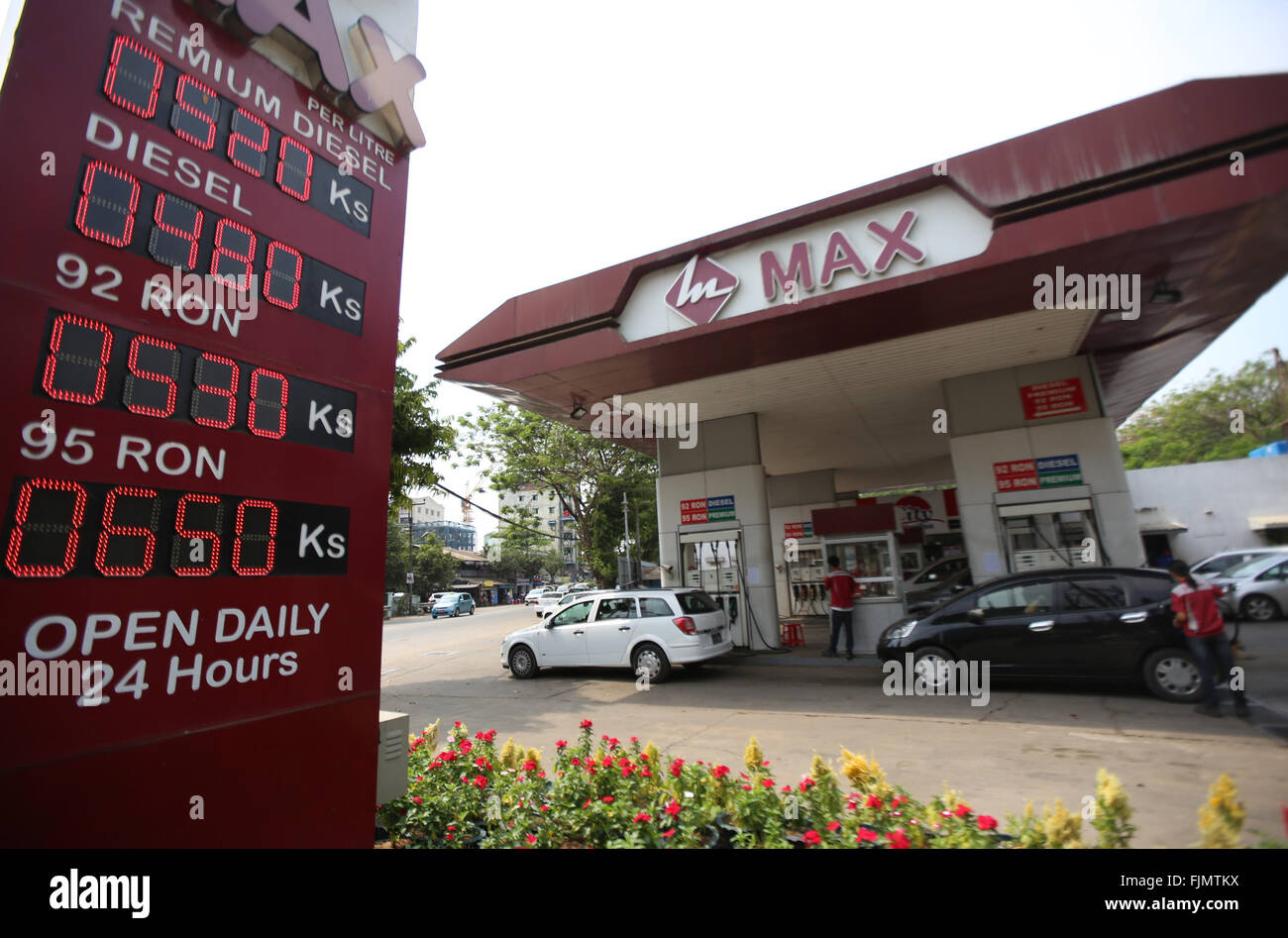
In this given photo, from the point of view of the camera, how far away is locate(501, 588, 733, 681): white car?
30.0 ft

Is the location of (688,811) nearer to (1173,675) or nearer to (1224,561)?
(1224,561)

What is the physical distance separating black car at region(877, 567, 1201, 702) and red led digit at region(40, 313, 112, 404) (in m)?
8.52

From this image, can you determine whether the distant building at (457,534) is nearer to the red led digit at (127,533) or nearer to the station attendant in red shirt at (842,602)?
the station attendant in red shirt at (842,602)

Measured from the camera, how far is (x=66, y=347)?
2.41 metres

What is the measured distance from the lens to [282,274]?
Result: 334 cm

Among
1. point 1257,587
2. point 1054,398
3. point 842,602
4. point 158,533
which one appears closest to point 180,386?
point 158,533

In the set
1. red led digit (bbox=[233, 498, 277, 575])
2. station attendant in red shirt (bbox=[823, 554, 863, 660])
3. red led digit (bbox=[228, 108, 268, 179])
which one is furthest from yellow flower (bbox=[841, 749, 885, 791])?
station attendant in red shirt (bbox=[823, 554, 863, 660])

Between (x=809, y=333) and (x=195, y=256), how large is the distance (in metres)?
7.37

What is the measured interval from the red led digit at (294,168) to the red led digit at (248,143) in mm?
92


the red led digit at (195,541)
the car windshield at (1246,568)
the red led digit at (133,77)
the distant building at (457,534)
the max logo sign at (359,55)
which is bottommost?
the car windshield at (1246,568)

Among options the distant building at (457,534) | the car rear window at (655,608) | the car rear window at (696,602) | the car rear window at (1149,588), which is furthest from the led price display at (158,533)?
the distant building at (457,534)

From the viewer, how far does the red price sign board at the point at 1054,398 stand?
954 cm
